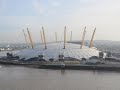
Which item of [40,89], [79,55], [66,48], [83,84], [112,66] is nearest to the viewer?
[40,89]

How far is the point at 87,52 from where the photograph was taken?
97.0ft

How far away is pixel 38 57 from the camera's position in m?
28.0

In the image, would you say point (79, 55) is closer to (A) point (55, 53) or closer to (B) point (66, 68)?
(A) point (55, 53)

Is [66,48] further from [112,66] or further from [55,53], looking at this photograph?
[112,66]

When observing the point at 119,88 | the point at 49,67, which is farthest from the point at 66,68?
the point at 119,88

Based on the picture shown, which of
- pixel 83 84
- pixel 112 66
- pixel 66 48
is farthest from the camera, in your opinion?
pixel 66 48

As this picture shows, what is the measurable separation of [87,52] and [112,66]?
7.21 m

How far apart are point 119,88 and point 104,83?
1.54 m

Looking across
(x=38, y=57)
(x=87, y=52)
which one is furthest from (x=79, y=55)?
(x=38, y=57)

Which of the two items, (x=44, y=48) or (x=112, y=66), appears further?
(x=44, y=48)

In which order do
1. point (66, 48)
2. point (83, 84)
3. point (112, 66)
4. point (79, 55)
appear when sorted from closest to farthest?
point (83, 84) → point (112, 66) → point (79, 55) → point (66, 48)

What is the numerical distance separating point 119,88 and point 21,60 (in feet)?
55.3

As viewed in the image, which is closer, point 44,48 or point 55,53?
point 55,53

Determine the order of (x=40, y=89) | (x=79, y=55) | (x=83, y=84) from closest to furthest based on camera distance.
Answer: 1. (x=40, y=89)
2. (x=83, y=84)
3. (x=79, y=55)
